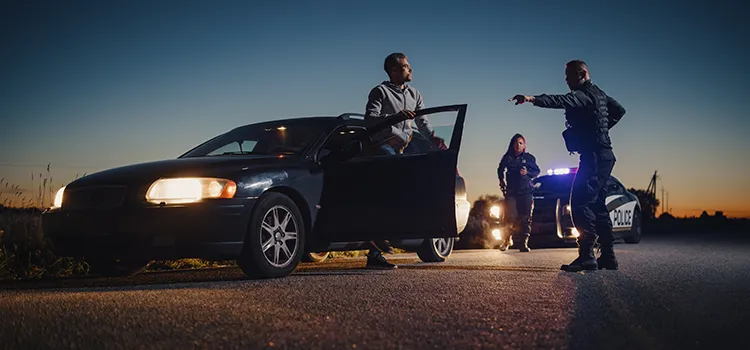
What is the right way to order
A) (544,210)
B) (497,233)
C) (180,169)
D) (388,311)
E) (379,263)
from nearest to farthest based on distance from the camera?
(388,311)
(180,169)
(379,263)
(544,210)
(497,233)

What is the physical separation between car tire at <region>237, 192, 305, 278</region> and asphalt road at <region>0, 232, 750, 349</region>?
0.17m

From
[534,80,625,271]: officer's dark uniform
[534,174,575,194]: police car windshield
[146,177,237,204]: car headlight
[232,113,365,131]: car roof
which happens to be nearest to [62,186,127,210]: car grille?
[146,177,237,204]: car headlight

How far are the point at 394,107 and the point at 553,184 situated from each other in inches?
235

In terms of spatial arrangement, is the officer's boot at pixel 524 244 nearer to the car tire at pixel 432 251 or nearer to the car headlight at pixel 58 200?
the car tire at pixel 432 251

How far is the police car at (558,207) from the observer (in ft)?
43.9

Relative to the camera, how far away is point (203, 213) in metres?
7.11

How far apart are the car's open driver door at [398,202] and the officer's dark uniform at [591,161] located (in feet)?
4.85

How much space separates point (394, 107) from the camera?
893 centimetres

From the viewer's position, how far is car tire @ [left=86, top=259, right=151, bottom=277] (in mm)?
8195

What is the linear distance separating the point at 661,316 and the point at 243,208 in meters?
3.60

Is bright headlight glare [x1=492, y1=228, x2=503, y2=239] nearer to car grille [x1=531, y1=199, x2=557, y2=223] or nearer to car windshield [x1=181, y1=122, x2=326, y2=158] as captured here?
car grille [x1=531, y1=199, x2=557, y2=223]

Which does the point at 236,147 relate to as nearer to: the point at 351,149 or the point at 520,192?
the point at 351,149

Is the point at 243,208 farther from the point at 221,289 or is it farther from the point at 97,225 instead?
the point at 97,225

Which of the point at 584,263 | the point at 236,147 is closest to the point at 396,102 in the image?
the point at 236,147
